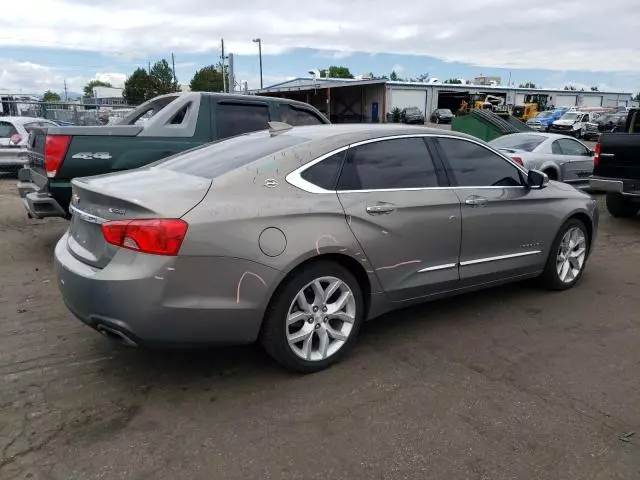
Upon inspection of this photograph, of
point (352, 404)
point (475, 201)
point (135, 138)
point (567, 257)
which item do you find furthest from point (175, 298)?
point (567, 257)

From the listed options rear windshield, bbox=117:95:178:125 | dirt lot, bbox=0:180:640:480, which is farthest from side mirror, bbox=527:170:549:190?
rear windshield, bbox=117:95:178:125

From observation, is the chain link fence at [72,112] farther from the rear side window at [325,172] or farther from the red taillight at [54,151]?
the rear side window at [325,172]

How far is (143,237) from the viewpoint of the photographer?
10.00ft

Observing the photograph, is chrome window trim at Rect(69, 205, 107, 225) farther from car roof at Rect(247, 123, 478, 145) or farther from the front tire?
car roof at Rect(247, 123, 478, 145)

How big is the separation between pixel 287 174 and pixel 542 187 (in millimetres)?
2696

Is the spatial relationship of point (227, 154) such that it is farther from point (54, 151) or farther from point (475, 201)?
point (54, 151)

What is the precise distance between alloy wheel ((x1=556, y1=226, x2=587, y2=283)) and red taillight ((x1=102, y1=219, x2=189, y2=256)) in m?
3.75

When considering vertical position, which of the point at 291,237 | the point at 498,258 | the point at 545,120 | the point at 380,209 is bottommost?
the point at 498,258

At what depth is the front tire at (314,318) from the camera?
339 centimetres

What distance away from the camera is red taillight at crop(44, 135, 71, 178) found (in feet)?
18.5

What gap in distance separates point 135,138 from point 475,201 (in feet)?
12.1

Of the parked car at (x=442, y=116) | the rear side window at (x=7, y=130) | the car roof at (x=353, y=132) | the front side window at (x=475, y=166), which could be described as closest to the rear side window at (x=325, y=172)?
the car roof at (x=353, y=132)

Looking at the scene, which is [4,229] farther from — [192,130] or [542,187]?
[542,187]

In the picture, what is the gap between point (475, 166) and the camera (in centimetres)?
463
